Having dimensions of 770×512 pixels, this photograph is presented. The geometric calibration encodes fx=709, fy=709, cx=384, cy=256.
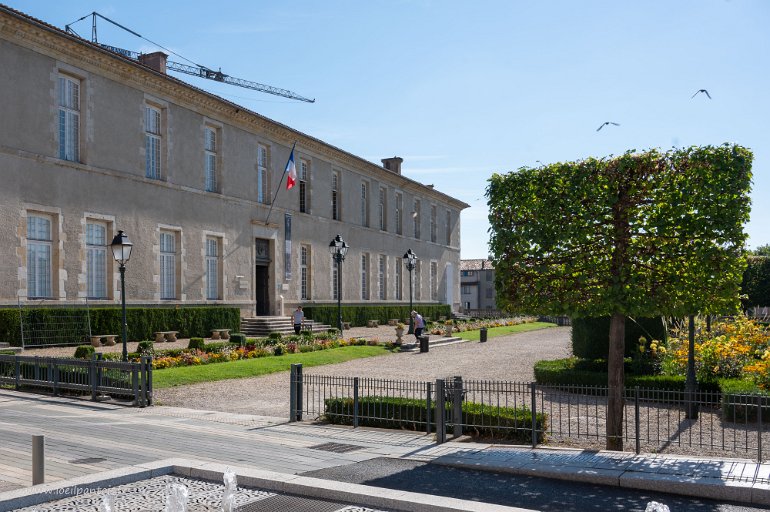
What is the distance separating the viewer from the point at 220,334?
31.9m

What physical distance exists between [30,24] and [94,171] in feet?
18.1

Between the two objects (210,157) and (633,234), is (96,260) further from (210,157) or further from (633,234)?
(633,234)

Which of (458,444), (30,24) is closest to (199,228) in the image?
(30,24)

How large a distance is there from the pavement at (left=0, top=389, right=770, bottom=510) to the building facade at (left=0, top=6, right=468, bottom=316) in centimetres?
1274

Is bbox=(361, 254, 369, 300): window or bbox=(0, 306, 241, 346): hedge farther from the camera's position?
bbox=(361, 254, 369, 300): window

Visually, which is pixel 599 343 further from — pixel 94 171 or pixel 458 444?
pixel 94 171

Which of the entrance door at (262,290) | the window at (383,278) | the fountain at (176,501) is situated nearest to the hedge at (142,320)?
the entrance door at (262,290)

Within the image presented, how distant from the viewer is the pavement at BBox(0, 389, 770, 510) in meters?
8.51

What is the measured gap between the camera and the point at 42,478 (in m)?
7.92

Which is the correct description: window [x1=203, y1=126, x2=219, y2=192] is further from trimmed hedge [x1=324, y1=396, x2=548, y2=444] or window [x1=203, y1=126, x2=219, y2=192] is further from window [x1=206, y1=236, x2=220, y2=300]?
trimmed hedge [x1=324, y1=396, x2=548, y2=444]

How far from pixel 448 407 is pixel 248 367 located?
11.1 meters

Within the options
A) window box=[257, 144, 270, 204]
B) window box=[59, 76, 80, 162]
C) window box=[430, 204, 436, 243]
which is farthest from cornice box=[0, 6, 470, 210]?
window box=[430, 204, 436, 243]

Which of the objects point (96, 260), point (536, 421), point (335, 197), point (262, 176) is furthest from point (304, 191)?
point (536, 421)

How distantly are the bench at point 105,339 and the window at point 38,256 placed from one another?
2.14m
